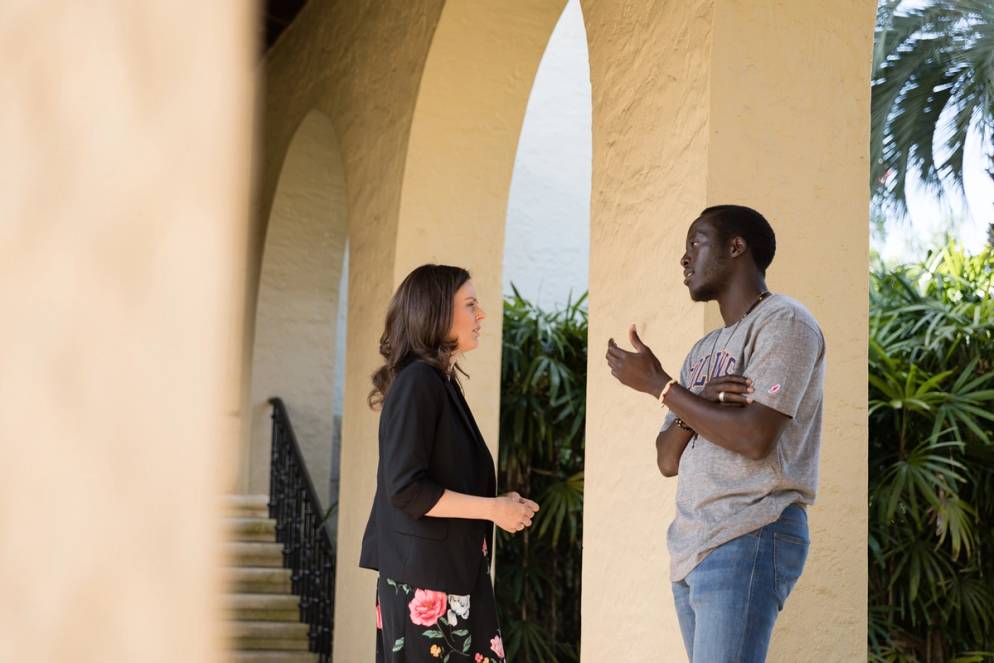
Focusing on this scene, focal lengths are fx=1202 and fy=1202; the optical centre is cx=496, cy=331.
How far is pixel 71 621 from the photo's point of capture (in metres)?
0.45

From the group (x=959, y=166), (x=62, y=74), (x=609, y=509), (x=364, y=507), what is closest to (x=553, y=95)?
(x=959, y=166)

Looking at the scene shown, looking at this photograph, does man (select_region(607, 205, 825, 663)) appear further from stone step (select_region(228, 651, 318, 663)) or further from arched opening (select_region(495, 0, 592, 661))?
stone step (select_region(228, 651, 318, 663))

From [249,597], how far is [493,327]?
11.0ft

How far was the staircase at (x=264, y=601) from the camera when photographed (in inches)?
300

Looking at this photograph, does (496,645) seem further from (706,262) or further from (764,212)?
(764,212)

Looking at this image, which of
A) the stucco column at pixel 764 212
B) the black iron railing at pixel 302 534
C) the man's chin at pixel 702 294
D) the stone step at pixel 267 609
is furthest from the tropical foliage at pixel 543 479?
the man's chin at pixel 702 294

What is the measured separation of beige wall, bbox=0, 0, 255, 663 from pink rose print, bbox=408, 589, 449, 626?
2.29m

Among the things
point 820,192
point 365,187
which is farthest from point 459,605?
point 365,187

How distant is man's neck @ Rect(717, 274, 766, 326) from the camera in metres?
2.40

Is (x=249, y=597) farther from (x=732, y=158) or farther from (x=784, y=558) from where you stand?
(x=784, y=558)

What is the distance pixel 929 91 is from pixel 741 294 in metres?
7.38

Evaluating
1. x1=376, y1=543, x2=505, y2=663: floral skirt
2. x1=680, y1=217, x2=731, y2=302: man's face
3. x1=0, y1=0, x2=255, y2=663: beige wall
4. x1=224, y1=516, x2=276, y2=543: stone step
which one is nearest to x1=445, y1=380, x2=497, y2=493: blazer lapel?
Result: x1=376, y1=543, x2=505, y2=663: floral skirt

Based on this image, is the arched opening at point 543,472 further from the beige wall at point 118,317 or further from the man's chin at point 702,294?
the beige wall at point 118,317

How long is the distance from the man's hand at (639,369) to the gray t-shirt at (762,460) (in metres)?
0.13
